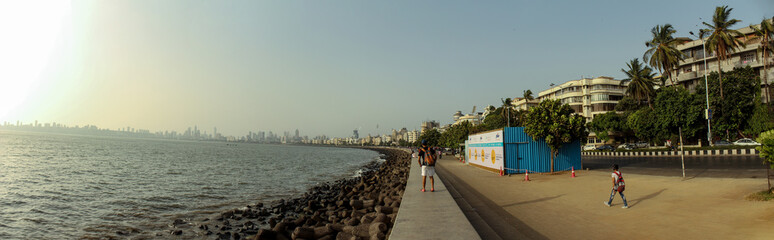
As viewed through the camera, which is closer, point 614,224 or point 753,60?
point 614,224

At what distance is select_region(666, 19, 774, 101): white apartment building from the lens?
54719 millimetres

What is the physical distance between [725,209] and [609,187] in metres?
5.83

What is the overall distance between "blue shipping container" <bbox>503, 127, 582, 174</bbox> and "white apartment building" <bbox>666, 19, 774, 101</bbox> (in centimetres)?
4275

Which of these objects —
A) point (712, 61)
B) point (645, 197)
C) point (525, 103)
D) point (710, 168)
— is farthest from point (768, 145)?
point (525, 103)

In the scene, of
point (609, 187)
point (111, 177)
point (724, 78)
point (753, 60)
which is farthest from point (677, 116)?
point (111, 177)

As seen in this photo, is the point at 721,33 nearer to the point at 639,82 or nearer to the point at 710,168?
the point at 639,82

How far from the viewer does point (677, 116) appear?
1758 inches

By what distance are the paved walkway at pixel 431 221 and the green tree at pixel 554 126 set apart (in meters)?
14.1

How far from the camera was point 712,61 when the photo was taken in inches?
2426

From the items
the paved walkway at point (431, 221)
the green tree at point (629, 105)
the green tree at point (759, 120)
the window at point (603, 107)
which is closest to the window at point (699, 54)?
the green tree at point (629, 105)

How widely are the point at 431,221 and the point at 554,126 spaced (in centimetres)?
1743

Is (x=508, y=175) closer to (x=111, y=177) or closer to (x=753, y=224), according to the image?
(x=753, y=224)

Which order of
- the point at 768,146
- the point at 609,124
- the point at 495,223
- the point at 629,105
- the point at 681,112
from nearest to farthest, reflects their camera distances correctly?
the point at 768,146
the point at 495,223
the point at 681,112
the point at 609,124
the point at 629,105

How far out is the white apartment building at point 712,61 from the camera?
54.7 meters
